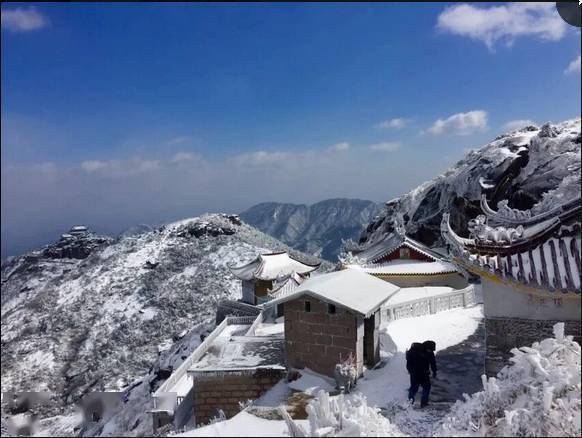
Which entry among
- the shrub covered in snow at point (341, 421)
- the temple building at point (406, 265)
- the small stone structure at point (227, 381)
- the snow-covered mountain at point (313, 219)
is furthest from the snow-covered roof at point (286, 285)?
the snow-covered mountain at point (313, 219)

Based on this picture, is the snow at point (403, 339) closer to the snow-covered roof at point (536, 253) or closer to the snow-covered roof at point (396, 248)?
the snow-covered roof at point (536, 253)

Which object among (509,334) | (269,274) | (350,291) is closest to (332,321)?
(350,291)

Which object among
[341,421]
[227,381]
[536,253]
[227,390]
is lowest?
[227,390]

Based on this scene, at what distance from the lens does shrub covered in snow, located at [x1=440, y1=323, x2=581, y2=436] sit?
623cm

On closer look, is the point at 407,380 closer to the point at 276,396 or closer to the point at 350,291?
the point at 350,291

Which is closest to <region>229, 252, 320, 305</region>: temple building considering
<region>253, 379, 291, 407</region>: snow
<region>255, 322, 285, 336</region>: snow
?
<region>255, 322, 285, 336</region>: snow

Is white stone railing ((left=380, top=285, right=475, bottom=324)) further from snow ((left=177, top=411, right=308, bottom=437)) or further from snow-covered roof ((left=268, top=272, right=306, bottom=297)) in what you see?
snow-covered roof ((left=268, top=272, right=306, bottom=297))

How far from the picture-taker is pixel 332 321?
10.7 meters

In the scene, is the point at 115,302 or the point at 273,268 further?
the point at 115,302

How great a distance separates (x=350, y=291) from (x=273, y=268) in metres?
19.4

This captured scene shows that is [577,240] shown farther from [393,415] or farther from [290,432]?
[290,432]

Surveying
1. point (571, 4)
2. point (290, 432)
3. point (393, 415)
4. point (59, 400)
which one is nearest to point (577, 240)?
point (393, 415)

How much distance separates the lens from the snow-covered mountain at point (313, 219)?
144875mm

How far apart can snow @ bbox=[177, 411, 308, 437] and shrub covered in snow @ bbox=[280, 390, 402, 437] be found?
0.64 metres
